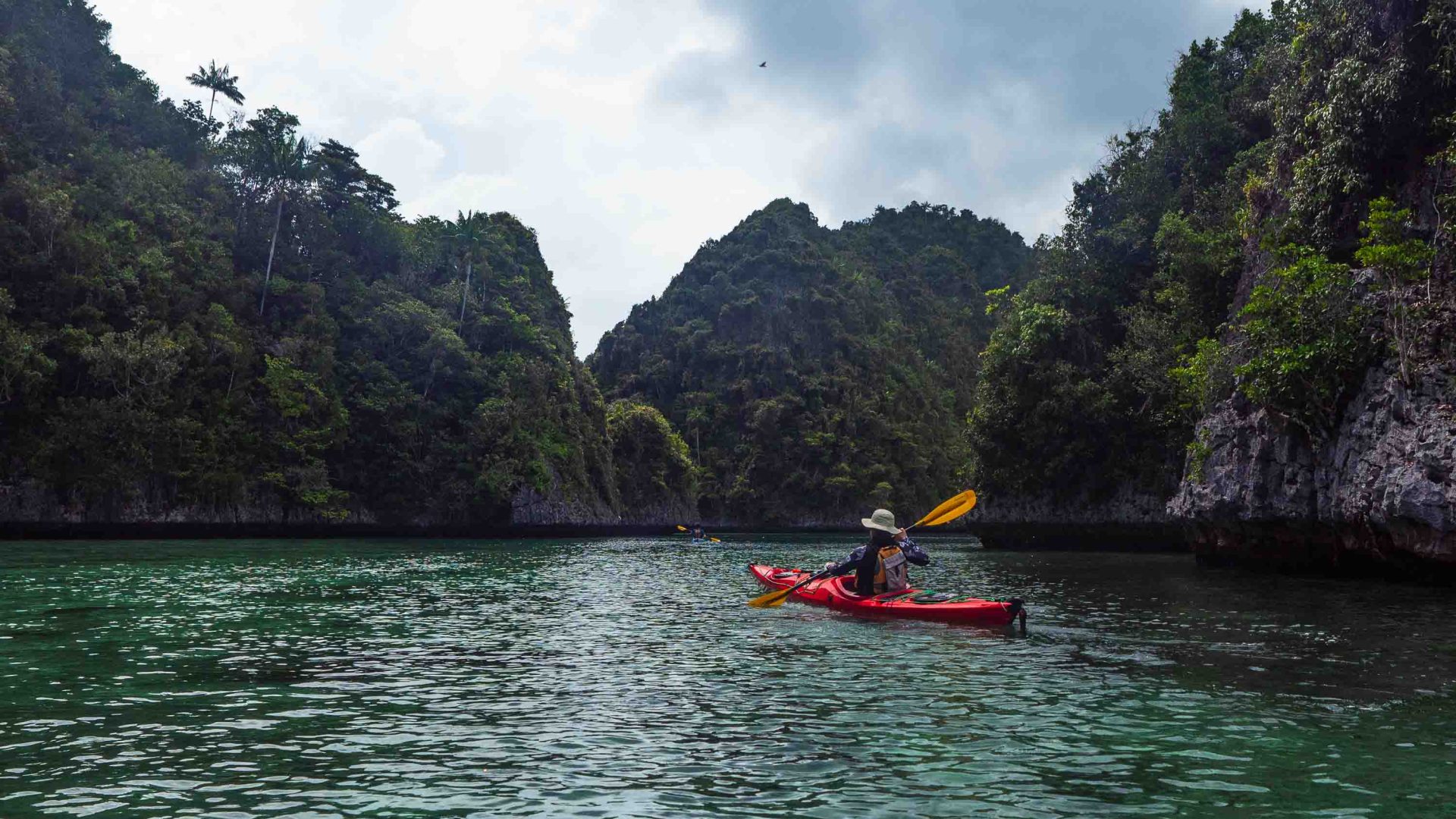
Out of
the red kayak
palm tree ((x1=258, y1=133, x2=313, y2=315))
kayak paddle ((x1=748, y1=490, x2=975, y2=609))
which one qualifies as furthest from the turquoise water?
palm tree ((x1=258, y1=133, x2=313, y2=315))

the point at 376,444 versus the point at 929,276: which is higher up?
the point at 929,276

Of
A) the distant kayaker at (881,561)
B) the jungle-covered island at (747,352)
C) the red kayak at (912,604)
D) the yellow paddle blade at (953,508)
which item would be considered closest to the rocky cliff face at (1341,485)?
the jungle-covered island at (747,352)

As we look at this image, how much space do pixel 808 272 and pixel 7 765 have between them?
342 ft

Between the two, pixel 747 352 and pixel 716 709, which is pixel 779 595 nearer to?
pixel 716 709

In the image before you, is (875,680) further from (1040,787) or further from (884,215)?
(884,215)

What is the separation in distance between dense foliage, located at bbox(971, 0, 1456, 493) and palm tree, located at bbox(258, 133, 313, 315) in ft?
157

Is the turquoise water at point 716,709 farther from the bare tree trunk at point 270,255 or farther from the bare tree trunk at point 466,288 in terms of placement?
the bare tree trunk at point 466,288

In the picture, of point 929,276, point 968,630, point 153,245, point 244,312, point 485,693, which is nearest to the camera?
point 485,693

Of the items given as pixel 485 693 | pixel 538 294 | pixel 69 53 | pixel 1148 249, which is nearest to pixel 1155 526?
pixel 1148 249

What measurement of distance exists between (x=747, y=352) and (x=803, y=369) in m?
6.18

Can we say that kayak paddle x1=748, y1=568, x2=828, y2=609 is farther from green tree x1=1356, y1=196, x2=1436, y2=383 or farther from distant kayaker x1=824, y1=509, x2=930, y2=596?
green tree x1=1356, y1=196, x2=1436, y2=383

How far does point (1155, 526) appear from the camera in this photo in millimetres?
41406

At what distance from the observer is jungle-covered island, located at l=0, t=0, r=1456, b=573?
20.7 m

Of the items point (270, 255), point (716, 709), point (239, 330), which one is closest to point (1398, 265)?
point (716, 709)
